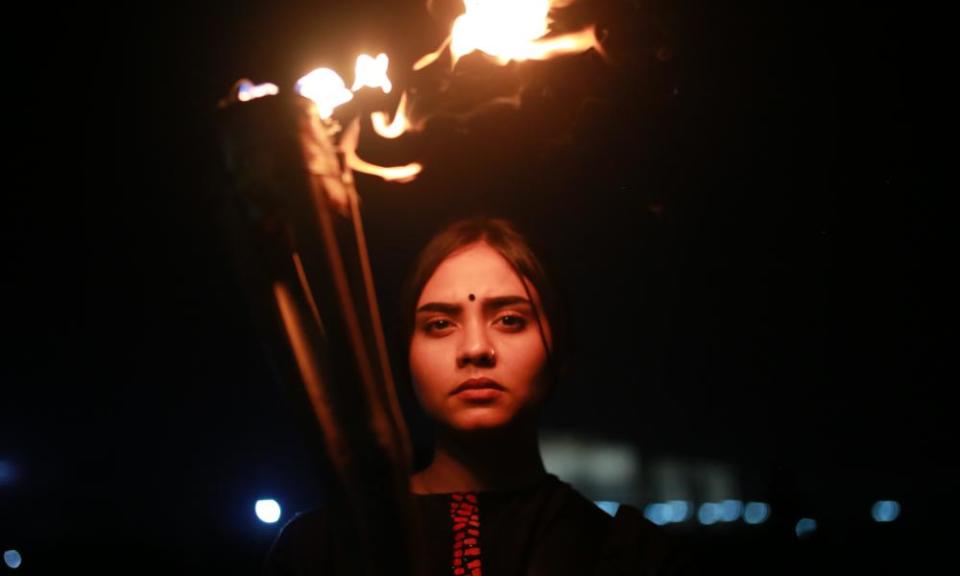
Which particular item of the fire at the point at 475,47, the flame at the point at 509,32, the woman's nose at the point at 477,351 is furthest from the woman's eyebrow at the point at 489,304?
the flame at the point at 509,32

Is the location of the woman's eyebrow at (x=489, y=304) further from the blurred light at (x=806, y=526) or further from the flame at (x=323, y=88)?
the blurred light at (x=806, y=526)

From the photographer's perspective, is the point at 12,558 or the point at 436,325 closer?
the point at 436,325

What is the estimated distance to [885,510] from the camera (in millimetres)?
4035

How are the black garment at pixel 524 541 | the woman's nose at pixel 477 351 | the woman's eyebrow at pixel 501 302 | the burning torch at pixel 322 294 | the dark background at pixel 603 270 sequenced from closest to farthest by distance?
the burning torch at pixel 322 294 < the black garment at pixel 524 541 < the woman's nose at pixel 477 351 < the woman's eyebrow at pixel 501 302 < the dark background at pixel 603 270

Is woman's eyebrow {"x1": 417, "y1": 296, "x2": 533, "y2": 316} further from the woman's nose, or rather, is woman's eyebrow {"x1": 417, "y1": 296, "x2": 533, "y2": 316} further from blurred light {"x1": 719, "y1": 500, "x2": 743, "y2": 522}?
blurred light {"x1": 719, "y1": 500, "x2": 743, "y2": 522}

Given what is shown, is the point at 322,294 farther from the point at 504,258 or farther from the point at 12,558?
the point at 12,558

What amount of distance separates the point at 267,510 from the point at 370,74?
87.1 inches

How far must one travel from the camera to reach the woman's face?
9.35ft

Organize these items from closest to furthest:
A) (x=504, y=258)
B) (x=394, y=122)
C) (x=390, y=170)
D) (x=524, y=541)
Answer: (x=524, y=541), (x=504, y=258), (x=394, y=122), (x=390, y=170)

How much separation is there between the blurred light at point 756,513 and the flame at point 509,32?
2.32m

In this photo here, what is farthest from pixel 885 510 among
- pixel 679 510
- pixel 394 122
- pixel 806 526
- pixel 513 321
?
pixel 394 122

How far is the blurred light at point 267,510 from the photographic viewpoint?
4039 millimetres

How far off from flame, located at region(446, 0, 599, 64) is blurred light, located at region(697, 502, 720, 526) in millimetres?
2276

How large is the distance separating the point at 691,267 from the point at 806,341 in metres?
0.65
